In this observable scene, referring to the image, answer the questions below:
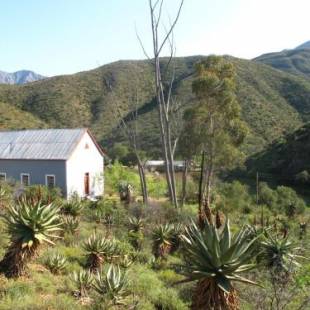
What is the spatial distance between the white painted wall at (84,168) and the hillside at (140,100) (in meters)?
32.6

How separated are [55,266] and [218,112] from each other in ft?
68.9

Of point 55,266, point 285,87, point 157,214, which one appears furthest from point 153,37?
point 285,87

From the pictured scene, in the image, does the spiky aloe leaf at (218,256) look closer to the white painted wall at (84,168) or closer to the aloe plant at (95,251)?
the aloe plant at (95,251)

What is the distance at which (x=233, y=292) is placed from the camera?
6.42 m

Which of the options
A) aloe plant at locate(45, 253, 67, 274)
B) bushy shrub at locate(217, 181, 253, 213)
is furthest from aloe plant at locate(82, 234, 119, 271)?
bushy shrub at locate(217, 181, 253, 213)

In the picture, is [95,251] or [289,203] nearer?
[95,251]

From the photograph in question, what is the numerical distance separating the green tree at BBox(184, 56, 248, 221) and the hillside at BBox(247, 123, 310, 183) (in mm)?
24671

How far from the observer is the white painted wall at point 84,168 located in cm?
2834

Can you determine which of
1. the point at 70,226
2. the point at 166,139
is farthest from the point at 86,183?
the point at 70,226

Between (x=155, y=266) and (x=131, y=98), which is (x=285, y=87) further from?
(x=155, y=266)

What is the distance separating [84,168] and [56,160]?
240 cm

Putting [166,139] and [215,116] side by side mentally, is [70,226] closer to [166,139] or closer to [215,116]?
[166,139]

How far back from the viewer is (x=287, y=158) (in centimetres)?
5588

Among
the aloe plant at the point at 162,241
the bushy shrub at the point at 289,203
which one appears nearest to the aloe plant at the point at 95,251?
the aloe plant at the point at 162,241
